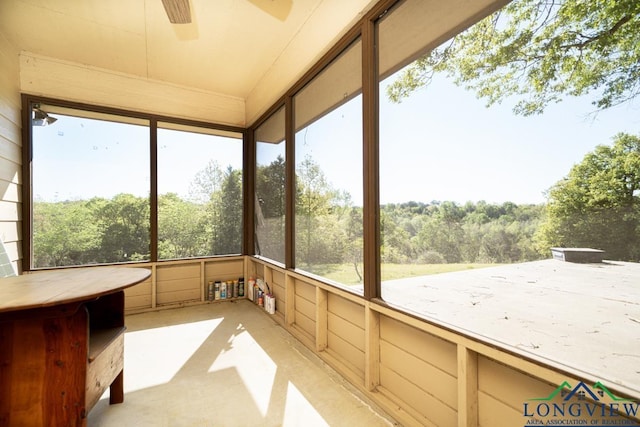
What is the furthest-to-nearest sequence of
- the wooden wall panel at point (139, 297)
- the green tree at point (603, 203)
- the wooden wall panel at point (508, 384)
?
1. the wooden wall panel at point (139, 297)
2. the wooden wall panel at point (508, 384)
3. the green tree at point (603, 203)

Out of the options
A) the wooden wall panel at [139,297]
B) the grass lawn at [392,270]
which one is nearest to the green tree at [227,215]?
the wooden wall panel at [139,297]

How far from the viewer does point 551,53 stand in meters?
1.09

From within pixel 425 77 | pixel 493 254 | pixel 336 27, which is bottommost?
pixel 493 254

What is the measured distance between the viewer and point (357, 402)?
1.84 metres

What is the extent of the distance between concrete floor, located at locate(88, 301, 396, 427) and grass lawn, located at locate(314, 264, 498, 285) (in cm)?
75

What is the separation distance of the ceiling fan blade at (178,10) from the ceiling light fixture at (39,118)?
2397 millimetres

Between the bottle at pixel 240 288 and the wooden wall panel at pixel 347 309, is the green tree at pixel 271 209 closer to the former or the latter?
the bottle at pixel 240 288

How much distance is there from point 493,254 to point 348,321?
131 cm

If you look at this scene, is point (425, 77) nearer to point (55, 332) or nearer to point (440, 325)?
point (440, 325)

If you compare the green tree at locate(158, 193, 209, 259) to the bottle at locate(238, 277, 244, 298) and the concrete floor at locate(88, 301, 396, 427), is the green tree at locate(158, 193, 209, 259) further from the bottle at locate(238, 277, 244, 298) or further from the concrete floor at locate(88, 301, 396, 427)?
the concrete floor at locate(88, 301, 396, 427)

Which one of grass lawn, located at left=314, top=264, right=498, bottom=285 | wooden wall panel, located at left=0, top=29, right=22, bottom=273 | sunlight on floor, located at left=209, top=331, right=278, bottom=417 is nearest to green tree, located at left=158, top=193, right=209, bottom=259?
wooden wall panel, located at left=0, top=29, right=22, bottom=273

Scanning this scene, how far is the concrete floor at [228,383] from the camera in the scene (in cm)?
172

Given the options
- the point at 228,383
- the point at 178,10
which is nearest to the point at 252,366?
the point at 228,383

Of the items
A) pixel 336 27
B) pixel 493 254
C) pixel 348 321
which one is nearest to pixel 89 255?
pixel 348 321
